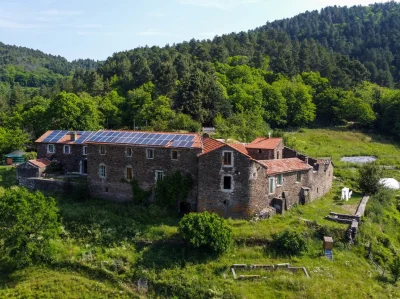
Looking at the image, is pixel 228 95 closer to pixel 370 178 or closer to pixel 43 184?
pixel 370 178

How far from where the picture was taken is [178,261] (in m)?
31.0

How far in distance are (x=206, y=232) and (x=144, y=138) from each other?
12721mm

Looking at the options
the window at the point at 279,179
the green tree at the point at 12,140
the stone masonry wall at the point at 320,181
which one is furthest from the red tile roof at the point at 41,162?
the stone masonry wall at the point at 320,181

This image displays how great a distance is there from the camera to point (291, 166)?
39.4m

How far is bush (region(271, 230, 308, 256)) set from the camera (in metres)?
31.4

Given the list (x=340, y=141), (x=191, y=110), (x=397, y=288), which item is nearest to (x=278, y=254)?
(x=397, y=288)

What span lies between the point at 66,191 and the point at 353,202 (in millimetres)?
29784

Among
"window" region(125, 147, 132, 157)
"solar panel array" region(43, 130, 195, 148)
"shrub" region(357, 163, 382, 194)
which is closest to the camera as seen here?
"solar panel array" region(43, 130, 195, 148)

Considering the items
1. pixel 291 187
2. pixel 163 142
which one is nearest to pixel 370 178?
pixel 291 187

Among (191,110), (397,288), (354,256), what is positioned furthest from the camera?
(191,110)

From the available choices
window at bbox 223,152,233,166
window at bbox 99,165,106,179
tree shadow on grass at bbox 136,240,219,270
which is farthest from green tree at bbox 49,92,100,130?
tree shadow on grass at bbox 136,240,219,270

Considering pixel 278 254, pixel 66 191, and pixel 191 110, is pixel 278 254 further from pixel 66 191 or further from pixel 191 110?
pixel 191 110

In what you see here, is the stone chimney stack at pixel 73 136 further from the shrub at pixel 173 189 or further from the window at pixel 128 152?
the shrub at pixel 173 189

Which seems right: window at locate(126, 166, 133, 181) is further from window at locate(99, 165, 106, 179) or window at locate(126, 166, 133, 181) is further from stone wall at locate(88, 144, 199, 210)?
window at locate(99, 165, 106, 179)
